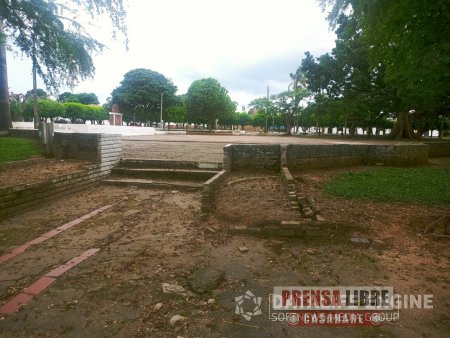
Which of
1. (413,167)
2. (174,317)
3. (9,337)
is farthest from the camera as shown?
(413,167)

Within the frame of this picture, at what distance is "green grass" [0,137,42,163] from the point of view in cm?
834

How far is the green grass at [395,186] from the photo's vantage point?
7352 millimetres

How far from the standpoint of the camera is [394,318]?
2.94 m

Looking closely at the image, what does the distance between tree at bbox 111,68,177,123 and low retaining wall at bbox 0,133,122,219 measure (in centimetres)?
4676

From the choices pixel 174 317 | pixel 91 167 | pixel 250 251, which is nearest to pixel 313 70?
pixel 91 167

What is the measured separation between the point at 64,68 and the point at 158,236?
8.64 meters

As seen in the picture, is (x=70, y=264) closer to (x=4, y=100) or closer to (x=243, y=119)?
(x=4, y=100)

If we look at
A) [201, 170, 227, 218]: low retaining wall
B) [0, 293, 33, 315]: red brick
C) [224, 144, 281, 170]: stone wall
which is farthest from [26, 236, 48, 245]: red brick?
[224, 144, 281, 170]: stone wall

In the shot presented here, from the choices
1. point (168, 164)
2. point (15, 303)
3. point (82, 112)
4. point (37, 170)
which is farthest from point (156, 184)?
point (82, 112)

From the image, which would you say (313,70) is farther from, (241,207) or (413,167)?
(241,207)

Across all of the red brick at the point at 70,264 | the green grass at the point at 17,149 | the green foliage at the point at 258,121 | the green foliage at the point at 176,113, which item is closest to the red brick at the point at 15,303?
the red brick at the point at 70,264

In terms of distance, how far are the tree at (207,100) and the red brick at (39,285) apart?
134ft

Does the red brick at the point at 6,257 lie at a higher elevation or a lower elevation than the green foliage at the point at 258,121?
lower

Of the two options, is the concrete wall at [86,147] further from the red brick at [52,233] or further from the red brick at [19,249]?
the red brick at [19,249]
